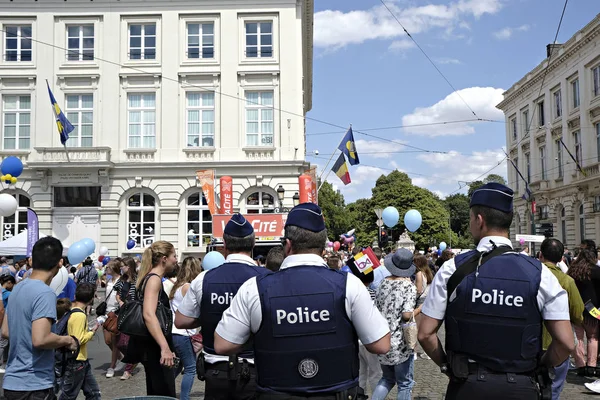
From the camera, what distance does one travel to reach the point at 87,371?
20.6ft

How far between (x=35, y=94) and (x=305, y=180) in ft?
47.6

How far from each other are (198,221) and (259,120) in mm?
5947

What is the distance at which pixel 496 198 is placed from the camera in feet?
11.9

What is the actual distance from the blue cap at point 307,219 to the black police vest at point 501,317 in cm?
88

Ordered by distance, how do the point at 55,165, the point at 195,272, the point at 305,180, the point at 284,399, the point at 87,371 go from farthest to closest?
1. the point at 55,165
2. the point at 305,180
3. the point at 195,272
4. the point at 87,371
5. the point at 284,399

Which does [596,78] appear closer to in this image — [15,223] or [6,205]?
[15,223]

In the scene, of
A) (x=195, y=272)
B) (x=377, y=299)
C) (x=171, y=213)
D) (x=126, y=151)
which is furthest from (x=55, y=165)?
(x=377, y=299)

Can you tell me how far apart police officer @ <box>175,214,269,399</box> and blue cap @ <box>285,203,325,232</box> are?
1109mm

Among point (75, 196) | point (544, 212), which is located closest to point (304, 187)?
point (75, 196)

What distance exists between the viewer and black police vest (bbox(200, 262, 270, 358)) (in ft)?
14.4

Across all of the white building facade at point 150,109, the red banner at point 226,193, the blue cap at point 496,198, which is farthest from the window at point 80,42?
the blue cap at point 496,198

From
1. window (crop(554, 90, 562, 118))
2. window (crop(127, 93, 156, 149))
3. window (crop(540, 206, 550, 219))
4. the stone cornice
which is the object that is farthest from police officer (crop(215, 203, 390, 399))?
window (crop(540, 206, 550, 219))

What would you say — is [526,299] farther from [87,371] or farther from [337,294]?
[87,371]

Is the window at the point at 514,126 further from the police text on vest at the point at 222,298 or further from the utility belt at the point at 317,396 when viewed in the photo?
the utility belt at the point at 317,396
